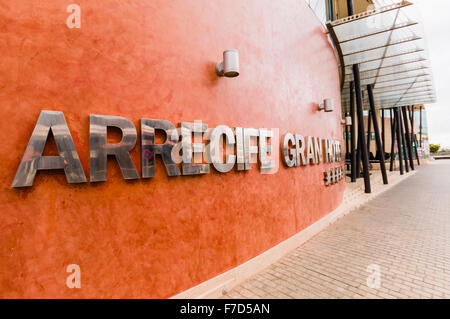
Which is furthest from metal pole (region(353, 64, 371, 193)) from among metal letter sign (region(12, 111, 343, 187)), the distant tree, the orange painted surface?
the distant tree

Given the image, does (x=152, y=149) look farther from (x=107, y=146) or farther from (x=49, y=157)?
(x=49, y=157)

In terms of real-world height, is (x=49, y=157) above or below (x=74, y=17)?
below

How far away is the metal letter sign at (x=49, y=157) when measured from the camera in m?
1.76

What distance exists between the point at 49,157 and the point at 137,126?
811mm

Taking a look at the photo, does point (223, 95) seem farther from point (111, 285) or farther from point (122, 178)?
point (111, 285)

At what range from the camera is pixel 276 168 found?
13.8 ft

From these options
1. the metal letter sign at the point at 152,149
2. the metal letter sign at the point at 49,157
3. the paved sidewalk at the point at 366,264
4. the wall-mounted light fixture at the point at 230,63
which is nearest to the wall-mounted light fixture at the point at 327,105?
the metal letter sign at the point at 152,149

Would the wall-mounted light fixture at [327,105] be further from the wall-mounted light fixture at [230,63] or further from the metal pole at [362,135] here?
the metal pole at [362,135]

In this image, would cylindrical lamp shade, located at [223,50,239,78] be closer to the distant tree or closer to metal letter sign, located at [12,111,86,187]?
metal letter sign, located at [12,111,86,187]

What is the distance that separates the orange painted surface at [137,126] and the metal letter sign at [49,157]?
0.07 m

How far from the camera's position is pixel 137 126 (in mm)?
2391

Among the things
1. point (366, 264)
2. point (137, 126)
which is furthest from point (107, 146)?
point (366, 264)
